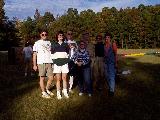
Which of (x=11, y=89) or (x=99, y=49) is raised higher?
(x=99, y=49)

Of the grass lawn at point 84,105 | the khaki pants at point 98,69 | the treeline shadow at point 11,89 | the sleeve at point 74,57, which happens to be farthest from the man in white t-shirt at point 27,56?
the sleeve at point 74,57

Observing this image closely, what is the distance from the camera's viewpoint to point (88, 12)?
125m

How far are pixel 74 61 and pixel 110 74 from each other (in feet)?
3.97

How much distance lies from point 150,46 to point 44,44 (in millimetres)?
89265

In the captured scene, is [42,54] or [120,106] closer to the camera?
[120,106]

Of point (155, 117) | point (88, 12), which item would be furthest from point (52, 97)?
point (88, 12)

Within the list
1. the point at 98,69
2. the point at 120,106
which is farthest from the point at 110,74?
the point at 120,106

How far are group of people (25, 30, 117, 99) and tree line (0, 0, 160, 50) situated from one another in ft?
231

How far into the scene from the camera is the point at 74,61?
13.2 m

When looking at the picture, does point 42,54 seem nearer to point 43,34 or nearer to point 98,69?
point 43,34

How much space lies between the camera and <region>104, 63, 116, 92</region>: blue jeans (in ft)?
43.5

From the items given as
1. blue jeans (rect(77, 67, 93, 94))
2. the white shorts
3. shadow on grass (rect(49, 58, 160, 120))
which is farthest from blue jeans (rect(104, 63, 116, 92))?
the white shorts

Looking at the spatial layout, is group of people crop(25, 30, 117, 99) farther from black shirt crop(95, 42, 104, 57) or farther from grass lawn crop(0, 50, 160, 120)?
grass lawn crop(0, 50, 160, 120)

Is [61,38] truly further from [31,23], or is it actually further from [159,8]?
[31,23]
